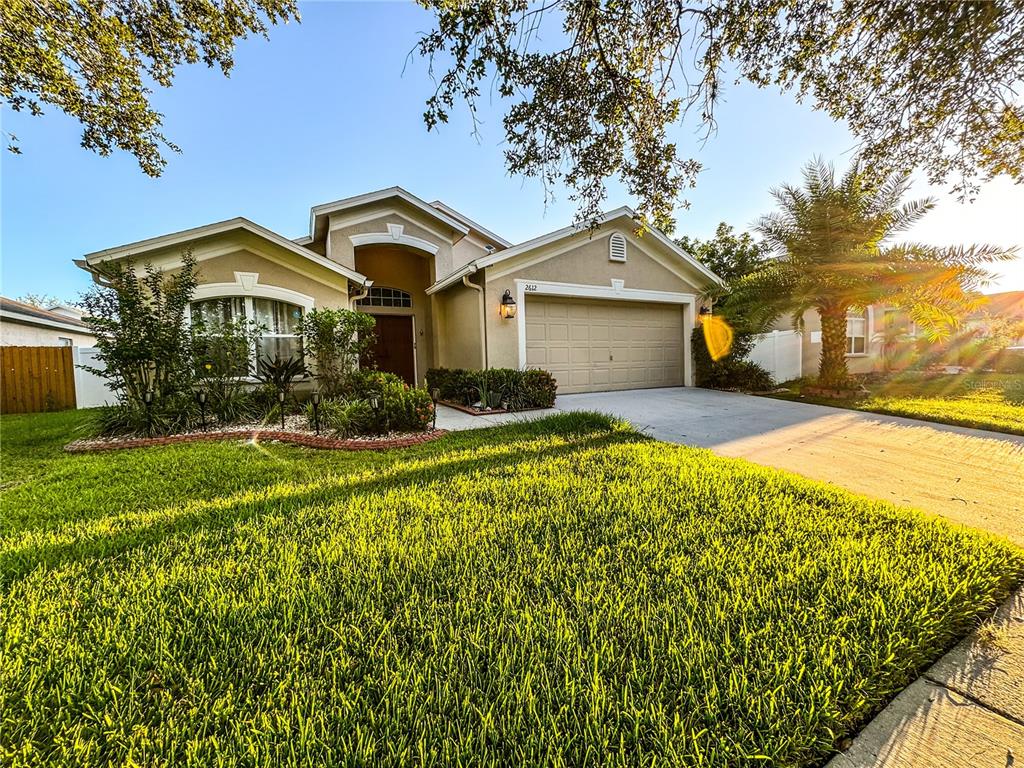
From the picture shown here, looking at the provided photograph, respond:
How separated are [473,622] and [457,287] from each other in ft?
30.8

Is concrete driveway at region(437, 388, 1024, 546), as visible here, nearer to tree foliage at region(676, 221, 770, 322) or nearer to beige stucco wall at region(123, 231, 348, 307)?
beige stucco wall at region(123, 231, 348, 307)

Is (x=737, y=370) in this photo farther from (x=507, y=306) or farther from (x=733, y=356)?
(x=507, y=306)

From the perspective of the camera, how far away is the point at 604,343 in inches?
422

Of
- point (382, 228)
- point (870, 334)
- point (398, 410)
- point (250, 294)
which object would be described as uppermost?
point (382, 228)

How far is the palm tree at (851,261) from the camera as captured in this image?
780 cm

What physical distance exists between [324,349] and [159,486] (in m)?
4.25

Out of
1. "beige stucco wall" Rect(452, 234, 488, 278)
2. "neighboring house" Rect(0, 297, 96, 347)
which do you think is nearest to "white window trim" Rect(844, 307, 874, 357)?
"beige stucco wall" Rect(452, 234, 488, 278)

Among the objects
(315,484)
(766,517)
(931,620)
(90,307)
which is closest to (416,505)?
(315,484)

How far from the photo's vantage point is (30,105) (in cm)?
530

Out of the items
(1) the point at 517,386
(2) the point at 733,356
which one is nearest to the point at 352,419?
(1) the point at 517,386

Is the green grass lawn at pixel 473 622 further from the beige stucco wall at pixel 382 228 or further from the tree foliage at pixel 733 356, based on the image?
the tree foliage at pixel 733 356

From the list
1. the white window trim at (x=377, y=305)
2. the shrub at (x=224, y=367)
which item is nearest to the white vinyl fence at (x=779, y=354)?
the white window trim at (x=377, y=305)

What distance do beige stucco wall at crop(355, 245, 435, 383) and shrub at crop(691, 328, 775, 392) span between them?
7.96m

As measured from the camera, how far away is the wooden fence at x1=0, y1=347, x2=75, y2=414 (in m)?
9.58
